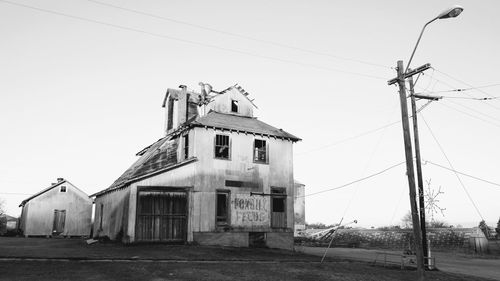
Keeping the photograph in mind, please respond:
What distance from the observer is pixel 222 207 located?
26625 mm

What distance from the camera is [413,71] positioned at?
49.0 feet

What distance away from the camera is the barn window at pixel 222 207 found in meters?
25.9

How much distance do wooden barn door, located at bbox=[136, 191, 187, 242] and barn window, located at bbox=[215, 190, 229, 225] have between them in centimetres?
230

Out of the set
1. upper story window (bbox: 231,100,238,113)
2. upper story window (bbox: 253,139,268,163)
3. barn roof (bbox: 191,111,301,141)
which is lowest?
upper story window (bbox: 253,139,268,163)

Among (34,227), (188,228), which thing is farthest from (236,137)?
(34,227)

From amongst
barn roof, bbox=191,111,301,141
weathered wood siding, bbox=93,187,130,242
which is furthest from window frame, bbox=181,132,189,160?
weathered wood siding, bbox=93,187,130,242

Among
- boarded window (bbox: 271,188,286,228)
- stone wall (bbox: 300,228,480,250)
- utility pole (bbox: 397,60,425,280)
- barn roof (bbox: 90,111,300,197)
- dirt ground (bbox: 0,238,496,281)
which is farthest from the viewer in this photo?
stone wall (bbox: 300,228,480,250)

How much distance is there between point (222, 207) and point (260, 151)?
4984 millimetres

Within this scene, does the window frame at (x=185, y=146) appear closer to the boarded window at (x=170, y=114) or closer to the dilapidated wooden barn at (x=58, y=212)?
the boarded window at (x=170, y=114)

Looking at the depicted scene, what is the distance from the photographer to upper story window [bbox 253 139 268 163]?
28061 millimetres

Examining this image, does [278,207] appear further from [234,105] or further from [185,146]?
[234,105]

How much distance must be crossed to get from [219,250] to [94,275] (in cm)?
1060

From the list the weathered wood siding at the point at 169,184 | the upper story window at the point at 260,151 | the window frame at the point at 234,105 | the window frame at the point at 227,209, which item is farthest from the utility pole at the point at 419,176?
the weathered wood siding at the point at 169,184

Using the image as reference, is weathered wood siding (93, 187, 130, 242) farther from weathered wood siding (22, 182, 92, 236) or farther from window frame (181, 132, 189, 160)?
weathered wood siding (22, 182, 92, 236)
